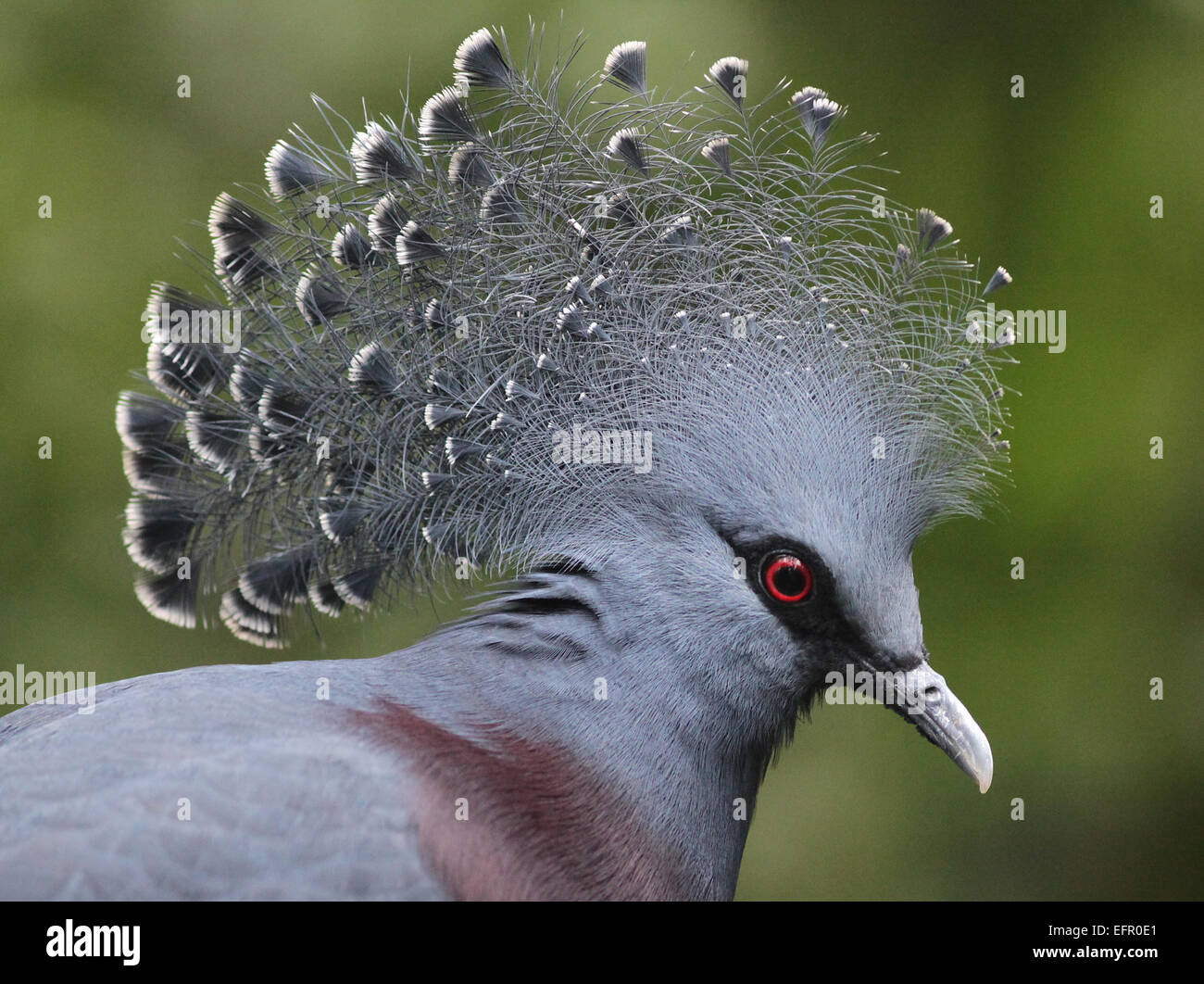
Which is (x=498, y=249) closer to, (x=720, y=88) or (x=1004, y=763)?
(x=720, y=88)

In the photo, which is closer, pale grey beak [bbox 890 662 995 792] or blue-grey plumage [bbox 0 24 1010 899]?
blue-grey plumage [bbox 0 24 1010 899]

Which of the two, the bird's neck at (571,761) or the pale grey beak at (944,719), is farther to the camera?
the pale grey beak at (944,719)

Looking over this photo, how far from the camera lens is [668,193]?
1897mm

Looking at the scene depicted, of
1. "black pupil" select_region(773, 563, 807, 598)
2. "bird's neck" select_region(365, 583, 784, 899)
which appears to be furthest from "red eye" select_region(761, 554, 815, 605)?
"bird's neck" select_region(365, 583, 784, 899)

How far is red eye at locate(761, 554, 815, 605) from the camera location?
1750 millimetres

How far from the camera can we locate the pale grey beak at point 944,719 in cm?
181

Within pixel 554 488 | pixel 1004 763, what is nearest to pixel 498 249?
pixel 554 488

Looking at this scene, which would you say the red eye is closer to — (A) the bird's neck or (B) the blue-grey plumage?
(B) the blue-grey plumage

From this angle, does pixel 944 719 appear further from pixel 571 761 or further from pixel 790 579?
pixel 571 761

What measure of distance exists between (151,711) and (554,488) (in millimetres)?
704

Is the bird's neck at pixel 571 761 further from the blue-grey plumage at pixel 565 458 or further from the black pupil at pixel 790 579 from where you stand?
the black pupil at pixel 790 579

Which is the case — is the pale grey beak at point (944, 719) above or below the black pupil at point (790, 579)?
below

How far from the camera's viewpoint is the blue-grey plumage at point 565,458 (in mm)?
1695

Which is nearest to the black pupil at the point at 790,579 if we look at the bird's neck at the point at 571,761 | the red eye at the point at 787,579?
the red eye at the point at 787,579
